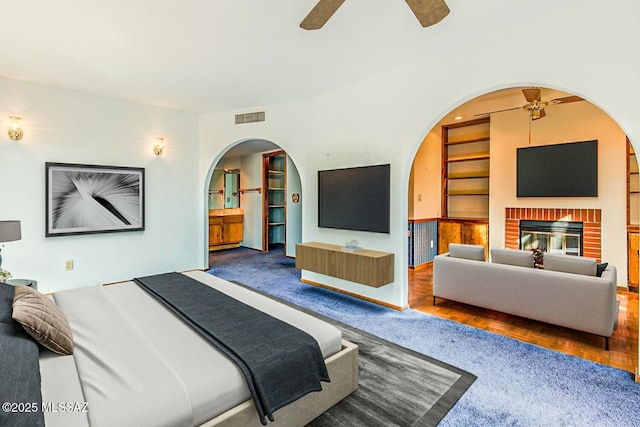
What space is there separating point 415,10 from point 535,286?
271cm

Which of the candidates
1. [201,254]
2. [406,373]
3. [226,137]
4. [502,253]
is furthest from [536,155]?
[201,254]

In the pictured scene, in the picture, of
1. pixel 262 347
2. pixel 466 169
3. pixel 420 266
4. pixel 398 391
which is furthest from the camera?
pixel 466 169

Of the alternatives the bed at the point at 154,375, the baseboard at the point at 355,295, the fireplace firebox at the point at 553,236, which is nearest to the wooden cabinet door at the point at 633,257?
the fireplace firebox at the point at 553,236

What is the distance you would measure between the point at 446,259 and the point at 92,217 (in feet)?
15.8

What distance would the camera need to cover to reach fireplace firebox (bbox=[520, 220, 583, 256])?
4930 millimetres

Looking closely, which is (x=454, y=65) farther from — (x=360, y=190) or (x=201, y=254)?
(x=201, y=254)

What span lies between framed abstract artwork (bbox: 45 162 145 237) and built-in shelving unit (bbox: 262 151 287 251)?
10.9 feet

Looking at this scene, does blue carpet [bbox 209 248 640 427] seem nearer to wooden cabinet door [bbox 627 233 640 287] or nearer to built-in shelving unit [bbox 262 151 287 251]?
wooden cabinet door [bbox 627 233 640 287]

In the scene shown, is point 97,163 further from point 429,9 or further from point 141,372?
point 429,9

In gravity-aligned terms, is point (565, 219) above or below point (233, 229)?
above

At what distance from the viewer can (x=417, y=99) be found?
144 inches

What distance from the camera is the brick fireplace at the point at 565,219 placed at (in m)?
4.71

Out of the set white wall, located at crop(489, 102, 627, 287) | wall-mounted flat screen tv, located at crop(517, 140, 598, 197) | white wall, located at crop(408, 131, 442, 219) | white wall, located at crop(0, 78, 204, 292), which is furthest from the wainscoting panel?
white wall, located at crop(0, 78, 204, 292)

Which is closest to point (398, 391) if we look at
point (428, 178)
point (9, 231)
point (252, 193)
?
point (9, 231)
